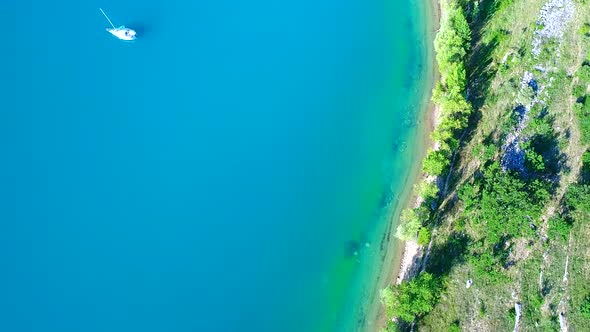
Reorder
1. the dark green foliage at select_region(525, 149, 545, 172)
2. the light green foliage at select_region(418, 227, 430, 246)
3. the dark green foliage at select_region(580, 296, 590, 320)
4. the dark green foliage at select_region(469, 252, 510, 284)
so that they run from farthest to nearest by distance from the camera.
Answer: the light green foliage at select_region(418, 227, 430, 246)
the dark green foliage at select_region(525, 149, 545, 172)
the dark green foliage at select_region(469, 252, 510, 284)
the dark green foliage at select_region(580, 296, 590, 320)

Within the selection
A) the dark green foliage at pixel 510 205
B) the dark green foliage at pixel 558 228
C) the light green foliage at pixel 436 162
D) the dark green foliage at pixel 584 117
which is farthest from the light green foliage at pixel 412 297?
the dark green foliage at pixel 584 117

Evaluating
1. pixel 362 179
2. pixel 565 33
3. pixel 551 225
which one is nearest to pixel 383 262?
pixel 362 179

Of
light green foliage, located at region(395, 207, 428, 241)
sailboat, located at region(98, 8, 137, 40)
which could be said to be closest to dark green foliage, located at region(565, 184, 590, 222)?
light green foliage, located at region(395, 207, 428, 241)

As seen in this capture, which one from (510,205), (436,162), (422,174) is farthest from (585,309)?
(422,174)

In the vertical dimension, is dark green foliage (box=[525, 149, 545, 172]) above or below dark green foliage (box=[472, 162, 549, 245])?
above

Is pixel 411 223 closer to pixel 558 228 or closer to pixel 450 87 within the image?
pixel 558 228

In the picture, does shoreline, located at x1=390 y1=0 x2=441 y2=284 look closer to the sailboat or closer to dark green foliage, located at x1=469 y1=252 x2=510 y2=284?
dark green foliage, located at x1=469 y1=252 x2=510 y2=284
